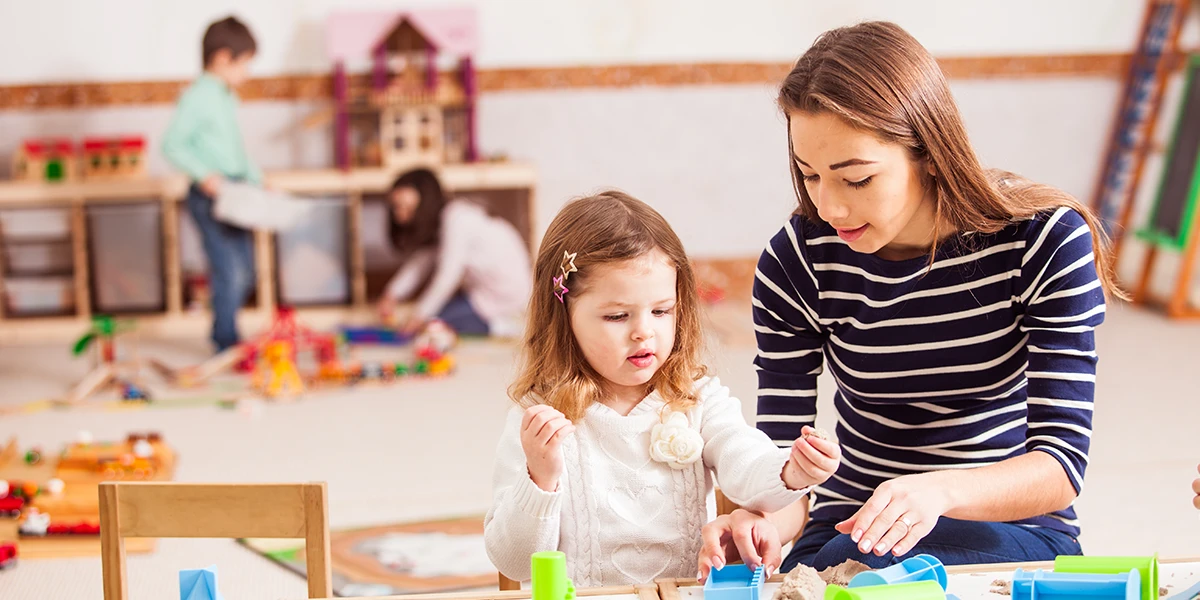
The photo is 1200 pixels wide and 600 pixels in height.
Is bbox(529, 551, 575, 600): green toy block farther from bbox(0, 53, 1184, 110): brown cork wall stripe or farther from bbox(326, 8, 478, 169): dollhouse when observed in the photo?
bbox(0, 53, 1184, 110): brown cork wall stripe

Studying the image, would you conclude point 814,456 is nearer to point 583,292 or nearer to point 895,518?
point 895,518

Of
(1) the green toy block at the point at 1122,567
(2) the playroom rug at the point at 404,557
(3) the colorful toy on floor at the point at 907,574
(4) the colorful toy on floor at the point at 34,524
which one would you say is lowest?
(2) the playroom rug at the point at 404,557

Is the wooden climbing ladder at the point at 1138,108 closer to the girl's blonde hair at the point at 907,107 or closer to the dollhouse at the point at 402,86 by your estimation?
the dollhouse at the point at 402,86

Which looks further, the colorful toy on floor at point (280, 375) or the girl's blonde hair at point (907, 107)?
the colorful toy on floor at point (280, 375)

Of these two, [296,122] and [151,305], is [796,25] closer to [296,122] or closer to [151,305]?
[296,122]

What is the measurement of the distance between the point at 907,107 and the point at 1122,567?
52cm

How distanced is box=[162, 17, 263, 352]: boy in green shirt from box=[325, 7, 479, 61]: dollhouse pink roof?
0.44 metres

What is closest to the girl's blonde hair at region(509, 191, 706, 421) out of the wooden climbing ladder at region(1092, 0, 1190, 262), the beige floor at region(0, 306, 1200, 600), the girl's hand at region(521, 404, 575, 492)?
the girl's hand at region(521, 404, 575, 492)

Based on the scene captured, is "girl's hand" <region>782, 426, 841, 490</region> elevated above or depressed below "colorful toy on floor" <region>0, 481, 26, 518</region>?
above

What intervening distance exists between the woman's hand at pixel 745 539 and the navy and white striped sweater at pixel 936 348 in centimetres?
21

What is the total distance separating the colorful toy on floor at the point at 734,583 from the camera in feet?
3.89

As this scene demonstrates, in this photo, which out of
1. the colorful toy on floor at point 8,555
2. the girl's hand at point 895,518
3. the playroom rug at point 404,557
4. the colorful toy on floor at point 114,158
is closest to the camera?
the girl's hand at point 895,518

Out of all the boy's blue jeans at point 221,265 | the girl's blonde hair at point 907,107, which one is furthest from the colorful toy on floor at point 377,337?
the girl's blonde hair at point 907,107

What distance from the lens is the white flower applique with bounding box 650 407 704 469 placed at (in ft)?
4.82
